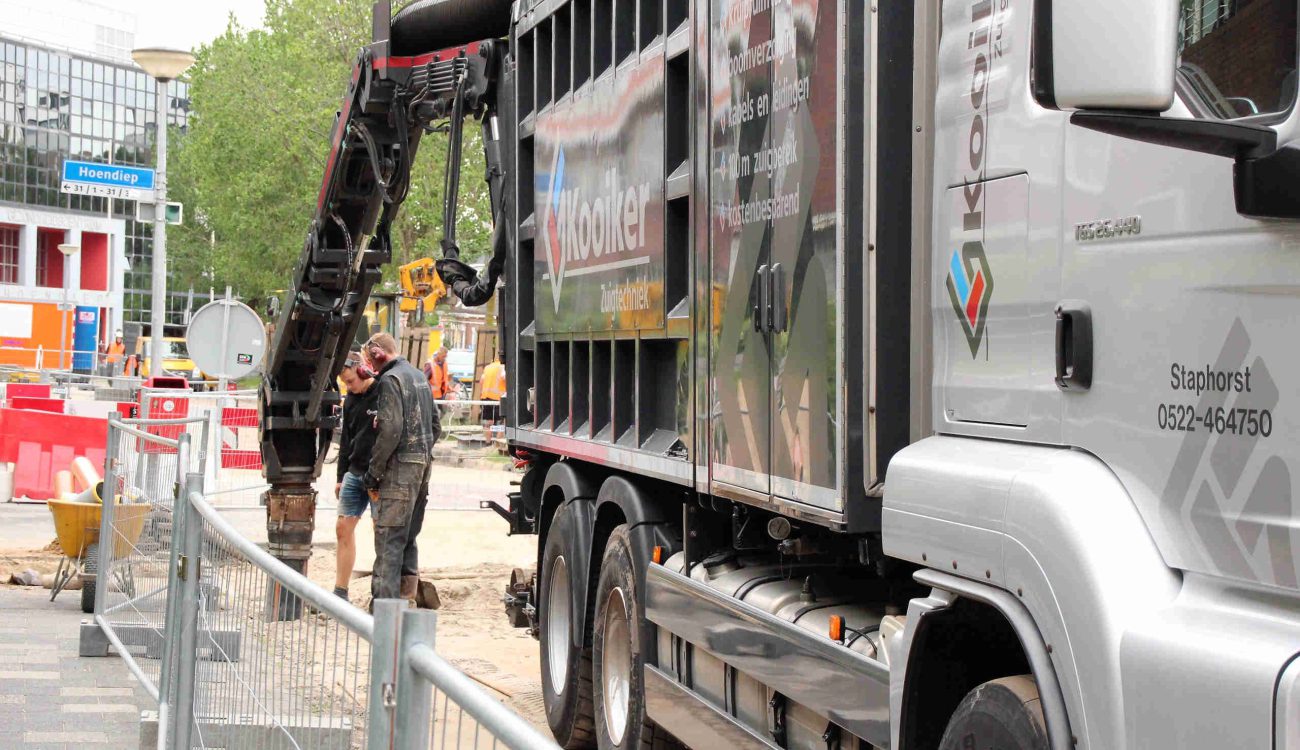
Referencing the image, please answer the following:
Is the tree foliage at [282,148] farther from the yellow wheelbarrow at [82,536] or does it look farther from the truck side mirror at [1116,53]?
the truck side mirror at [1116,53]

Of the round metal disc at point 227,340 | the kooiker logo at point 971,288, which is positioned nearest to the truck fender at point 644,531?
the kooiker logo at point 971,288

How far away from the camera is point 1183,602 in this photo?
3.14 m

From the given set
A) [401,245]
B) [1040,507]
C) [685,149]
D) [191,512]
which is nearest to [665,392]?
[685,149]

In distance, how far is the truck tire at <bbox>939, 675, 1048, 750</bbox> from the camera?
355cm

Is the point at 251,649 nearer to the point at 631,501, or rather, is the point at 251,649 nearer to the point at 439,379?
the point at 631,501

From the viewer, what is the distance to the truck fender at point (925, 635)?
3.62 meters

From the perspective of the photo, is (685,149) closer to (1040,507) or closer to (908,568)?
(908,568)

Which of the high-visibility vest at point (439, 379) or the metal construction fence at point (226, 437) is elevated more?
the high-visibility vest at point (439, 379)

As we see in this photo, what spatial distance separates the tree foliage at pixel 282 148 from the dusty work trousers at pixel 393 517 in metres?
28.4

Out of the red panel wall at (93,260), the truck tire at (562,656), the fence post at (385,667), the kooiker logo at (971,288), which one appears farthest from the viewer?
the red panel wall at (93,260)

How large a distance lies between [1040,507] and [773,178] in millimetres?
2004

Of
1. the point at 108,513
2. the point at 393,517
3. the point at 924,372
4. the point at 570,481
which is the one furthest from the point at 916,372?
the point at 393,517

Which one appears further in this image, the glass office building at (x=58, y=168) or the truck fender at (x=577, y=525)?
the glass office building at (x=58, y=168)

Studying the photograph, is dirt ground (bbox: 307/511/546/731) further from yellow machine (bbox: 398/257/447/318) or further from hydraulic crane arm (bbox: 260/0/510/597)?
yellow machine (bbox: 398/257/447/318)
